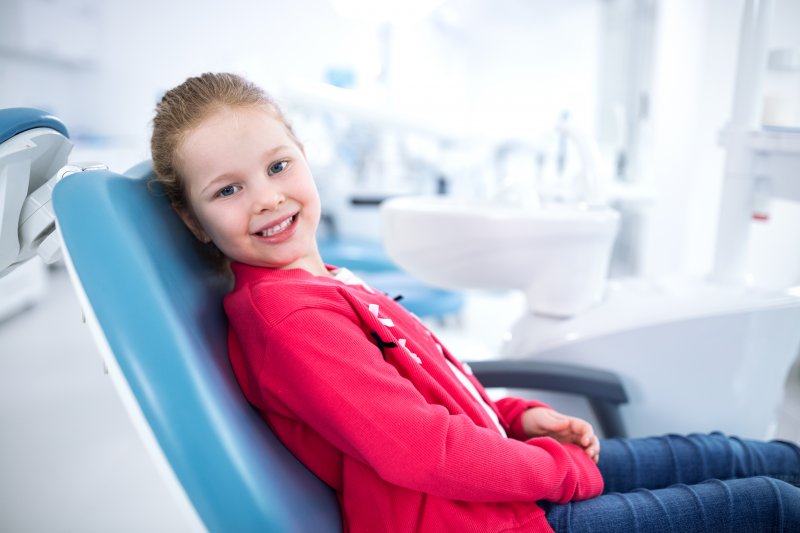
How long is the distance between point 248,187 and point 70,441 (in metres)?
1.32

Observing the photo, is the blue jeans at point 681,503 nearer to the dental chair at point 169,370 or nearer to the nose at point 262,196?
the dental chair at point 169,370

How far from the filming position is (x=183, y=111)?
2.22 feet

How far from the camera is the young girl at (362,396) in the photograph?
1.84 feet

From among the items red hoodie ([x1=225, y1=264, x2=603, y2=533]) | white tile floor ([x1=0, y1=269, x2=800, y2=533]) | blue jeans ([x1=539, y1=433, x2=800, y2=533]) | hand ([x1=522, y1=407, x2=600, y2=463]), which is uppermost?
red hoodie ([x1=225, y1=264, x2=603, y2=533])

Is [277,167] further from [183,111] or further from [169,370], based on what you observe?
[169,370]

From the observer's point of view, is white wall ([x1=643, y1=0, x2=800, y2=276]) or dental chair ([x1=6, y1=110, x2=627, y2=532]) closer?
dental chair ([x1=6, y1=110, x2=627, y2=532])

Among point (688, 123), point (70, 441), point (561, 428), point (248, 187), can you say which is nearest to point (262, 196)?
point (248, 187)

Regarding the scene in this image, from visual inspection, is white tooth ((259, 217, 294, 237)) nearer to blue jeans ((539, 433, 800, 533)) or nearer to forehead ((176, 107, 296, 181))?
forehead ((176, 107, 296, 181))

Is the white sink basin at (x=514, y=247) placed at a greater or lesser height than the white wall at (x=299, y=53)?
lesser

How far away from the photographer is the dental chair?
43cm

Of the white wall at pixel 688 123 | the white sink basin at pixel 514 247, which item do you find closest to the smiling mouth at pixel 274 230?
the white sink basin at pixel 514 247

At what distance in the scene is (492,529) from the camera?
1.96 feet

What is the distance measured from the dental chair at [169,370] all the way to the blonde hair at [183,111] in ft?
0.32

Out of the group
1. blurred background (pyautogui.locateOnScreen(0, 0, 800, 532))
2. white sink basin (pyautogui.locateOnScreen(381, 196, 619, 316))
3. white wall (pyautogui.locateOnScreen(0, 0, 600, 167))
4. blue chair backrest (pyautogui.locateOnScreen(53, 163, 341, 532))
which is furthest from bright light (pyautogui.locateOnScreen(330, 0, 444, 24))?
white wall (pyautogui.locateOnScreen(0, 0, 600, 167))
